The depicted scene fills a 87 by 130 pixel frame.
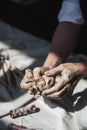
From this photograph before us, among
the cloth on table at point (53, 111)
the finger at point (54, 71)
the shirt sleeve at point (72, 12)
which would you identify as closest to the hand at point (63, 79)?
the finger at point (54, 71)

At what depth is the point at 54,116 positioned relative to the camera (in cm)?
156

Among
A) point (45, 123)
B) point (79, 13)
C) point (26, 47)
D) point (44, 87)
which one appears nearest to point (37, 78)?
point (44, 87)

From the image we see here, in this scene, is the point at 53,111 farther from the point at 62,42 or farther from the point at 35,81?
the point at 62,42

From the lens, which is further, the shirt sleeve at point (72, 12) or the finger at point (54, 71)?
the shirt sleeve at point (72, 12)

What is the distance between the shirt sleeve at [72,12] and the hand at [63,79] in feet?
0.84

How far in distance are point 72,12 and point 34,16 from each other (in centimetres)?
176

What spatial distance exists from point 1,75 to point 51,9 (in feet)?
5.74

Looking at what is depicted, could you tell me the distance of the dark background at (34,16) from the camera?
10.6 feet

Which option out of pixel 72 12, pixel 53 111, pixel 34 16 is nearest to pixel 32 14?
pixel 34 16

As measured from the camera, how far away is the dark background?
3.22 metres

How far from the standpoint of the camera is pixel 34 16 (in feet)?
11.1

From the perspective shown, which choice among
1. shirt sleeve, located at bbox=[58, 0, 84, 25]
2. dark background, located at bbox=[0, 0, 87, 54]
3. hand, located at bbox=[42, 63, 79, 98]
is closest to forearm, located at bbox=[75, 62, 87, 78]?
hand, located at bbox=[42, 63, 79, 98]

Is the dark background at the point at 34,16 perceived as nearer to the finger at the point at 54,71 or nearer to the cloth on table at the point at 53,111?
the cloth on table at the point at 53,111

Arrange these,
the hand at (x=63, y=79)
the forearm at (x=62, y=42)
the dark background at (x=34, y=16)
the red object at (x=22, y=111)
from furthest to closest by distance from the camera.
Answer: the dark background at (x=34, y=16)
the forearm at (x=62, y=42)
the red object at (x=22, y=111)
the hand at (x=63, y=79)
